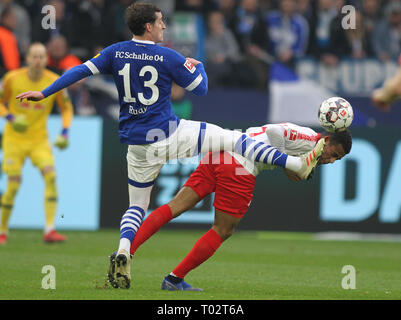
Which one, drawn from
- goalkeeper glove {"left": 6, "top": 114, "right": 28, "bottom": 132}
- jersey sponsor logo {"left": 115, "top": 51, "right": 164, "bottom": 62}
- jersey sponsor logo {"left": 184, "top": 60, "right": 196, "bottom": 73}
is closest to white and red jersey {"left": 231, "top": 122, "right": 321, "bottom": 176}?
jersey sponsor logo {"left": 184, "top": 60, "right": 196, "bottom": 73}

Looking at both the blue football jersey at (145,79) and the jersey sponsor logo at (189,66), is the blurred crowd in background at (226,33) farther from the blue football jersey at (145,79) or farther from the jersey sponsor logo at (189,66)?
the jersey sponsor logo at (189,66)

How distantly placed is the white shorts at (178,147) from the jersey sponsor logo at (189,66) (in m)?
0.47

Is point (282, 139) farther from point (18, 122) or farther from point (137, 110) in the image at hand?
point (18, 122)

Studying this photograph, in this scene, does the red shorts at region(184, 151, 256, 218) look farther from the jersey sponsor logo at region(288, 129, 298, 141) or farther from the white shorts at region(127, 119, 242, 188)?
the jersey sponsor logo at region(288, 129, 298, 141)

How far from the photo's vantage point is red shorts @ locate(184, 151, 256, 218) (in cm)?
727

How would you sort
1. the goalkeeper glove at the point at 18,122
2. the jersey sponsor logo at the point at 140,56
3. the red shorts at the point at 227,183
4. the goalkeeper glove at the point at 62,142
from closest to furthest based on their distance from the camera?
the jersey sponsor logo at the point at 140,56, the red shorts at the point at 227,183, the goalkeeper glove at the point at 18,122, the goalkeeper glove at the point at 62,142

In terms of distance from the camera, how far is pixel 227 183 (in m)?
7.32

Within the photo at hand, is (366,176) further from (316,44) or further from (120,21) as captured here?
(120,21)

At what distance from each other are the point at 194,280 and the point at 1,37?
26.5ft

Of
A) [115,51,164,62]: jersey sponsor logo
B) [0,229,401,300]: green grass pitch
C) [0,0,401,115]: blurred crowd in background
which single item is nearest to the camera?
[0,229,401,300]: green grass pitch

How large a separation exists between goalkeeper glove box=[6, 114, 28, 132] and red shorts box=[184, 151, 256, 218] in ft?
14.5

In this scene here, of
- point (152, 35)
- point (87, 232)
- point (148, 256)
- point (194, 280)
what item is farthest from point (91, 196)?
point (152, 35)

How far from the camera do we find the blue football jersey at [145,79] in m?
7.16

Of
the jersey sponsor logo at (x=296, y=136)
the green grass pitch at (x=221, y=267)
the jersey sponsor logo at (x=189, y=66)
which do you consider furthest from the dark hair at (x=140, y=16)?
the green grass pitch at (x=221, y=267)
